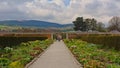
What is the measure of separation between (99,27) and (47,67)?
130 metres

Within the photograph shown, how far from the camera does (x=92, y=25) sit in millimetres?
141375

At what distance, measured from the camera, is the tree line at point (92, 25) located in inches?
5044

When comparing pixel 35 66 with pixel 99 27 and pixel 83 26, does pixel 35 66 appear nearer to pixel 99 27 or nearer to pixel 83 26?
pixel 83 26

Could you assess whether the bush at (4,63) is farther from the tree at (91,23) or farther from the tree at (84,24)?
the tree at (91,23)

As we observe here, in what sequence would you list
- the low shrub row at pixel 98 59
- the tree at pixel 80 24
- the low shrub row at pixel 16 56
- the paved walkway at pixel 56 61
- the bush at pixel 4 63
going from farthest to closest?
the tree at pixel 80 24
the paved walkway at pixel 56 61
the low shrub row at pixel 98 59
the bush at pixel 4 63
the low shrub row at pixel 16 56

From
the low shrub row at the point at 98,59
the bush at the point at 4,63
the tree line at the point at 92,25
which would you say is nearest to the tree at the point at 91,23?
the tree line at the point at 92,25

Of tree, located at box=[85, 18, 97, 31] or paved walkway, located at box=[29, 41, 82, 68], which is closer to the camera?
paved walkway, located at box=[29, 41, 82, 68]

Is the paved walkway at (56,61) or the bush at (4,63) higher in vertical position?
the bush at (4,63)

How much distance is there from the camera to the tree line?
12812 centimetres

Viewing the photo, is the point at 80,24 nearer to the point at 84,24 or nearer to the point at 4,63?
the point at 84,24

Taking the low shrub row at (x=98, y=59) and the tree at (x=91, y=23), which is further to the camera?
the tree at (x=91, y=23)

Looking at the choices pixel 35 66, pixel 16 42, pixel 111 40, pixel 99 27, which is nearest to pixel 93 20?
pixel 99 27

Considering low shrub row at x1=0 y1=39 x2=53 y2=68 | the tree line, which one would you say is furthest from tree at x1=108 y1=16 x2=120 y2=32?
low shrub row at x1=0 y1=39 x2=53 y2=68

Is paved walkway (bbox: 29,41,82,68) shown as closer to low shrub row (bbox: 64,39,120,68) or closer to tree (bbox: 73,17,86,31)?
low shrub row (bbox: 64,39,120,68)
